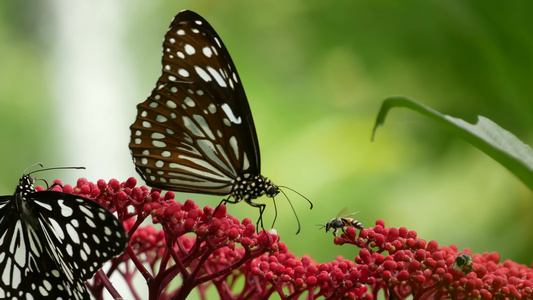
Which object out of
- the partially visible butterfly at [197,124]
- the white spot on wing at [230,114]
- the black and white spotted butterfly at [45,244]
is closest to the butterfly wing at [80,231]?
the black and white spotted butterfly at [45,244]

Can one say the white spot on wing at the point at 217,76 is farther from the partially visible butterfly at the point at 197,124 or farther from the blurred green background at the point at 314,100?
the blurred green background at the point at 314,100

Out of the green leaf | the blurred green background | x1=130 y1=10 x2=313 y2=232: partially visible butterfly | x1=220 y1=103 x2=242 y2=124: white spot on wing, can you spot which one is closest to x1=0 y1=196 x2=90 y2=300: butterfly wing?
x1=130 y1=10 x2=313 y2=232: partially visible butterfly

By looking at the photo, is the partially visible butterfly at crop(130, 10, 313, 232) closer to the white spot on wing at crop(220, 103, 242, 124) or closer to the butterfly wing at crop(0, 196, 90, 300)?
the white spot on wing at crop(220, 103, 242, 124)

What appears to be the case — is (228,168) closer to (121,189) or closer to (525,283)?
(121,189)

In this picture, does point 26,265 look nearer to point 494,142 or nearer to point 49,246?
point 49,246

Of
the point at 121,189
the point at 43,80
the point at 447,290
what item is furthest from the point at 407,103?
the point at 43,80
